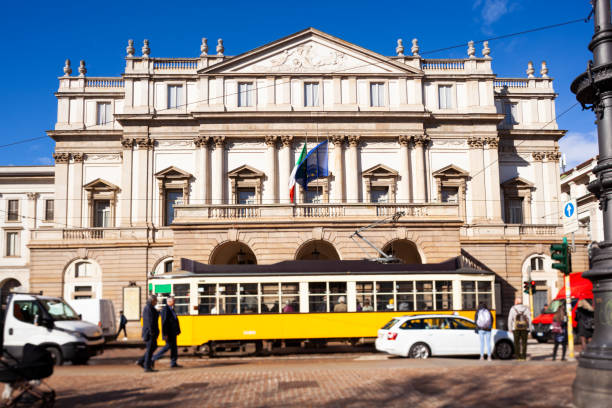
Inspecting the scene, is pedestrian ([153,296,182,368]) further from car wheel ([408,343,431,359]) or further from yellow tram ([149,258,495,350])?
car wheel ([408,343,431,359])

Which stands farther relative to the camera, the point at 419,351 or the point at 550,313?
the point at 550,313

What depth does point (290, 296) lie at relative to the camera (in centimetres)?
2420

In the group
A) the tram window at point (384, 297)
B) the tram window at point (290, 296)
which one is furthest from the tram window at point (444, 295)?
the tram window at point (290, 296)

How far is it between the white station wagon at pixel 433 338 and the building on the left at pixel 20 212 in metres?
42.5

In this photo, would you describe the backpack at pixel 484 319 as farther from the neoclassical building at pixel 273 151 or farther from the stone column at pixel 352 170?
the stone column at pixel 352 170

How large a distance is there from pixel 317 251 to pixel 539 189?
19.8m

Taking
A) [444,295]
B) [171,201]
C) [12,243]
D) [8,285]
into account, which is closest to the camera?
[444,295]

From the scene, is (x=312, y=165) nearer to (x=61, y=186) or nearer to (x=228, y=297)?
(x=228, y=297)

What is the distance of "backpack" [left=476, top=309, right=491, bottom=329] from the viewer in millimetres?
19453

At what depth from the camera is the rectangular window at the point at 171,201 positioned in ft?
142

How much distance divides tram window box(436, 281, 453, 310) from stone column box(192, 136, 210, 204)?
2114cm

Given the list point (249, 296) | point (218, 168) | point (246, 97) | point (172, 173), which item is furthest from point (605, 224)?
point (172, 173)

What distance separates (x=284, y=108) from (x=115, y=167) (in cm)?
1233

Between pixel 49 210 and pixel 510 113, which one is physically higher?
pixel 510 113
